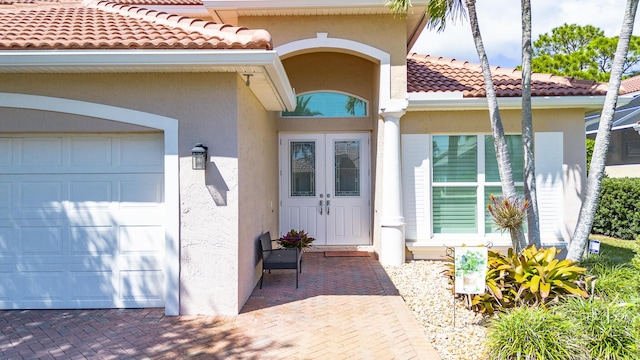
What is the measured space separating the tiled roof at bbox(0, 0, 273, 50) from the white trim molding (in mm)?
818

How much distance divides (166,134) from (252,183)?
1.86 meters

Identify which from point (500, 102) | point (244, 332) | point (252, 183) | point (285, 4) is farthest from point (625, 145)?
point (244, 332)

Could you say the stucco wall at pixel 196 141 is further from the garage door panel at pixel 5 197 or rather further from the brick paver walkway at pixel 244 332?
the garage door panel at pixel 5 197

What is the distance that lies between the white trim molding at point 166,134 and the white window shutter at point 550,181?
27.8 feet

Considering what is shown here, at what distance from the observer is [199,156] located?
5.58m

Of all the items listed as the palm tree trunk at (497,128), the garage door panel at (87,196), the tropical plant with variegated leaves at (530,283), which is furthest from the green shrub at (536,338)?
the garage door panel at (87,196)

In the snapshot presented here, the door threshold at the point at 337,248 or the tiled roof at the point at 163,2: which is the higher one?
the tiled roof at the point at 163,2

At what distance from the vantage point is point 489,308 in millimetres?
5645

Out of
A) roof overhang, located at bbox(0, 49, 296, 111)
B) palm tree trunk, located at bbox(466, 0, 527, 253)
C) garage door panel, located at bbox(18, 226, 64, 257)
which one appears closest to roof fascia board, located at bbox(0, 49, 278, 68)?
roof overhang, located at bbox(0, 49, 296, 111)

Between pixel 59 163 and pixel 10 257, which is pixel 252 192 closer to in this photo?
pixel 59 163

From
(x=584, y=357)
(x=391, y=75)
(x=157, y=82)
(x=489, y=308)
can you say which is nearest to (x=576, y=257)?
(x=489, y=308)

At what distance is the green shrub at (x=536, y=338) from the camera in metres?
4.14

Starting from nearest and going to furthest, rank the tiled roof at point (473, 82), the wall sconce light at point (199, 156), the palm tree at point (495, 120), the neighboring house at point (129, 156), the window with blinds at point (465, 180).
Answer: the neighboring house at point (129, 156) → the wall sconce light at point (199, 156) → the palm tree at point (495, 120) → the tiled roof at point (473, 82) → the window with blinds at point (465, 180)

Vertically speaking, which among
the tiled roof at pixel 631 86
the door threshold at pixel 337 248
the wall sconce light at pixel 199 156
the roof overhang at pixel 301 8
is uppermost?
the tiled roof at pixel 631 86
